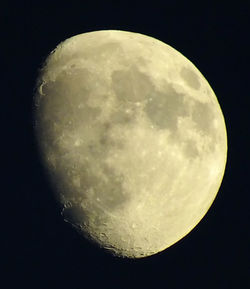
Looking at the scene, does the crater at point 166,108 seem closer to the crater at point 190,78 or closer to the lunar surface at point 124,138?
the lunar surface at point 124,138

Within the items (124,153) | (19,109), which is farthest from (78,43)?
(124,153)

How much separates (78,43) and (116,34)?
47cm

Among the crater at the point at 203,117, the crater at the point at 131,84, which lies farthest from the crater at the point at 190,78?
the crater at the point at 131,84

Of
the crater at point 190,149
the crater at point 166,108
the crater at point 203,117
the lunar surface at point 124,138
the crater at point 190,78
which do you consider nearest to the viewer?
the lunar surface at point 124,138

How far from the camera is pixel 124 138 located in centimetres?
457

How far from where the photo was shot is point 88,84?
4.66 m

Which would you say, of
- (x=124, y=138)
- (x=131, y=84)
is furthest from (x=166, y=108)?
(x=124, y=138)

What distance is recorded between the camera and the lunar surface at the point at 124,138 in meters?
4.59

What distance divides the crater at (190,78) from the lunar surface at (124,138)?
16mm

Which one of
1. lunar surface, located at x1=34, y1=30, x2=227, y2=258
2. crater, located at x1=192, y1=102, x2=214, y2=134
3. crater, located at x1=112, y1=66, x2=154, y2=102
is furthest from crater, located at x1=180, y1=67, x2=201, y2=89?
crater, located at x1=112, y1=66, x2=154, y2=102

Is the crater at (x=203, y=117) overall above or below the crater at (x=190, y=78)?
below

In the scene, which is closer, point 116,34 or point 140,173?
point 140,173

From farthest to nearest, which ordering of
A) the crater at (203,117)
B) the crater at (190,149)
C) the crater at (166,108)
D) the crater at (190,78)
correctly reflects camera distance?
1. the crater at (190,78)
2. the crater at (203,117)
3. the crater at (190,149)
4. the crater at (166,108)

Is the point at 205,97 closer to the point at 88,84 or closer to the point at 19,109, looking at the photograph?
the point at 88,84
